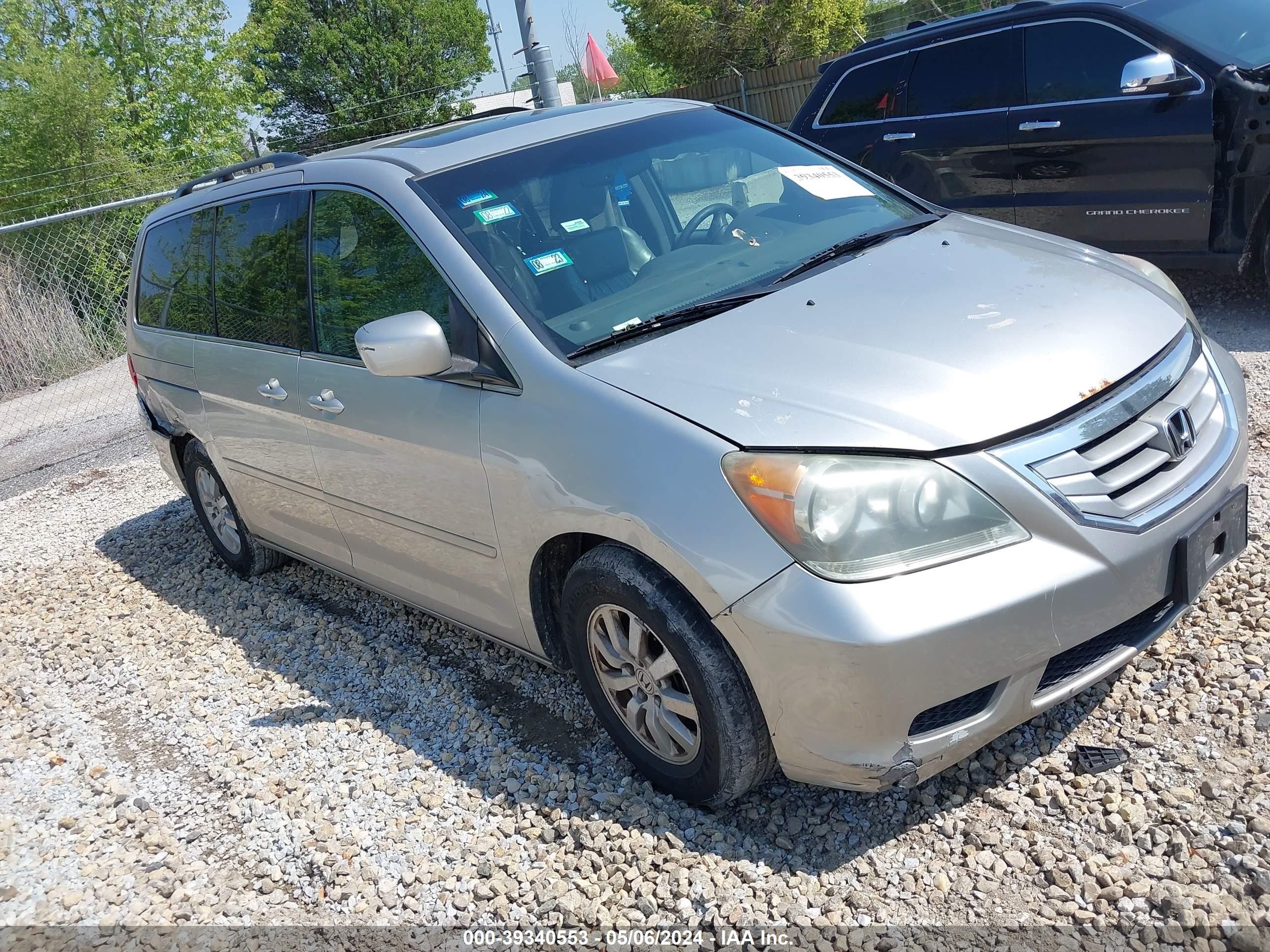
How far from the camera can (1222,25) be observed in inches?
232

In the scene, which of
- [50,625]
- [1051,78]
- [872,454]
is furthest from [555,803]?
[1051,78]

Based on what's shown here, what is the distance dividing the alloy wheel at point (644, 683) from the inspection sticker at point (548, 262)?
3.53ft

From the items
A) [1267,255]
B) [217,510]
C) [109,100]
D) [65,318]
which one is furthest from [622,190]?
[109,100]

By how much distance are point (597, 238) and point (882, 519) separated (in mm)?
1481

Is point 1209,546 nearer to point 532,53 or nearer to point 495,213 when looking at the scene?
point 495,213

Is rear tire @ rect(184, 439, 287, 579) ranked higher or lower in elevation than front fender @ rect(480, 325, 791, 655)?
lower

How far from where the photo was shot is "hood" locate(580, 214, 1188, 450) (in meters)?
2.53

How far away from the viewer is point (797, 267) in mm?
3379

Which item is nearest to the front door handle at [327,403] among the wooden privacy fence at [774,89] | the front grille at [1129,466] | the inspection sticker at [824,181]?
the inspection sticker at [824,181]

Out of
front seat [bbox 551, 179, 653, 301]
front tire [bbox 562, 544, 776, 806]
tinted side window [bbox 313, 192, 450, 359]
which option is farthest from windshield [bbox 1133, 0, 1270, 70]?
front tire [bbox 562, 544, 776, 806]

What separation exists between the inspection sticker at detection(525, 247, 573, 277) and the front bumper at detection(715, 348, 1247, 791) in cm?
132

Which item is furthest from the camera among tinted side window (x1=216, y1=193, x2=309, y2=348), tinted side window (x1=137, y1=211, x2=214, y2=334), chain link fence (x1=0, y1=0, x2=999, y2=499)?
chain link fence (x1=0, y1=0, x2=999, y2=499)

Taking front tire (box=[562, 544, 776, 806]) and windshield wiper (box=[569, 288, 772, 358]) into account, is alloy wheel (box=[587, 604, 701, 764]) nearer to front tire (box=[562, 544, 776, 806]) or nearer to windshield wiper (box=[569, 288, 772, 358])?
front tire (box=[562, 544, 776, 806])

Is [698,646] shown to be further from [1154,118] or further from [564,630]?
[1154,118]
